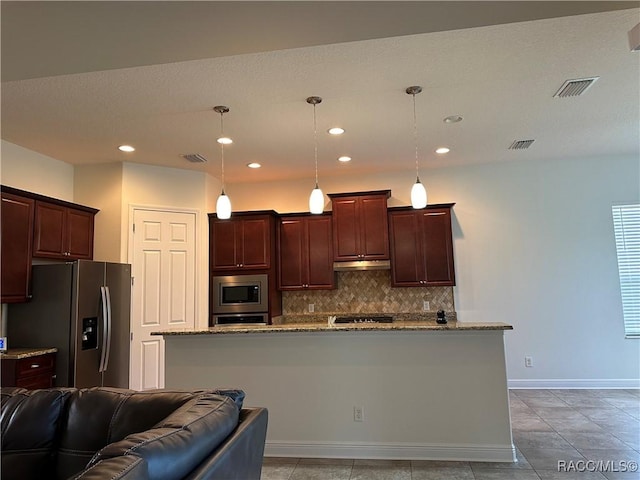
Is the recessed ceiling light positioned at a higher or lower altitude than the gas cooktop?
higher

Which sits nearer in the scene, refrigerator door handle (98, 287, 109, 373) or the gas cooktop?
refrigerator door handle (98, 287, 109, 373)

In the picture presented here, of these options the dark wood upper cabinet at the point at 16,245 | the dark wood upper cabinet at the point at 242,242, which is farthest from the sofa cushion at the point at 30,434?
the dark wood upper cabinet at the point at 242,242

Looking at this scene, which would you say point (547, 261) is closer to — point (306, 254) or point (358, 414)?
point (306, 254)

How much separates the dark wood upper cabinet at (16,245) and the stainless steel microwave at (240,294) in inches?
83.8

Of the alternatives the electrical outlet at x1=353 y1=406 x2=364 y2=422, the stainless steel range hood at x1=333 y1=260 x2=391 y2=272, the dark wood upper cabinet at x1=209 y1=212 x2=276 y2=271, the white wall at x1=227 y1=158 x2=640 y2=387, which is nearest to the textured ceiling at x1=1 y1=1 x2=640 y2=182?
the white wall at x1=227 y1=158 x2=640 y2=387

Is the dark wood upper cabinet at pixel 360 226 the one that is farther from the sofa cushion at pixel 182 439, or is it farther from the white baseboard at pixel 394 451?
the sofa cushion at pixel 182 439

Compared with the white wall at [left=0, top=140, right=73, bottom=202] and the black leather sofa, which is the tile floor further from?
the white wall at [left=0, top=140, right=73, bottom=202]

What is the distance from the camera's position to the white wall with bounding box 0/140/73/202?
4355mm

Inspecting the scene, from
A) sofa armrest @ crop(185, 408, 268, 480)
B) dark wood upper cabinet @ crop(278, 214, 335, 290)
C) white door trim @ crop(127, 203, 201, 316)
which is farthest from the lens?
dark wood upper cabinet @ crop(278, 214, 335, 290)

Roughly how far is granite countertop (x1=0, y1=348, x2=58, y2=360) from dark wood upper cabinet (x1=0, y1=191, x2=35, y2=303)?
46cm

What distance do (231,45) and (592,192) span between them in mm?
5271

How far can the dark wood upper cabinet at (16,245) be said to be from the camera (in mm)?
3867

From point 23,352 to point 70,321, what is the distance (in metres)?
0.45

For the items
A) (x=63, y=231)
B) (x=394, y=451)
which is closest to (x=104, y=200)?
(x=63, y=231)
